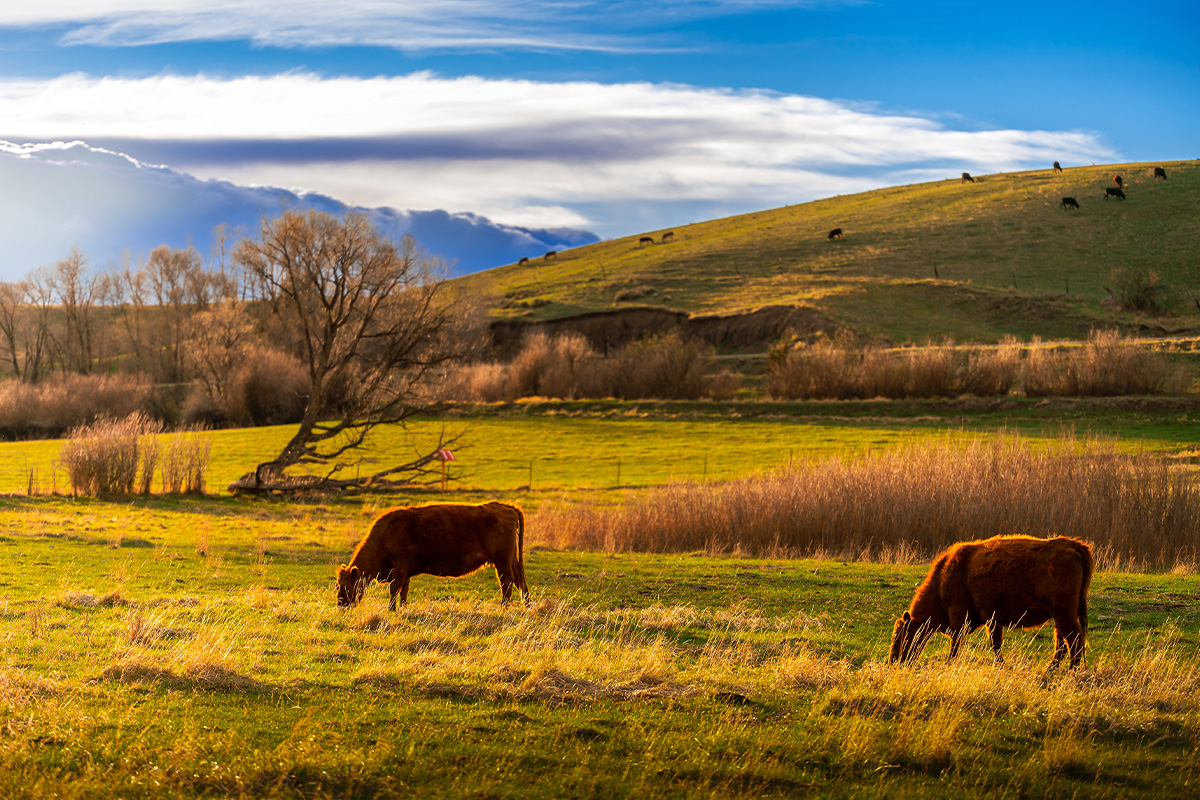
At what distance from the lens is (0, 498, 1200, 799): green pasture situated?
20.8 ft

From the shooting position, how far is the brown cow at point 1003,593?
8508mm

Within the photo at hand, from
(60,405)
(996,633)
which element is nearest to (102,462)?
(996,633)

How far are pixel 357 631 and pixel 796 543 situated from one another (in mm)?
14191

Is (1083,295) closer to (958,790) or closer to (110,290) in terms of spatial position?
(958,790)

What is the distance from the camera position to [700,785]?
6262 mm

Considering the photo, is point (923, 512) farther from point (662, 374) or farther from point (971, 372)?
point (662, 374)

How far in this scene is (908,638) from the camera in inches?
362

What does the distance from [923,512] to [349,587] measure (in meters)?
14.8

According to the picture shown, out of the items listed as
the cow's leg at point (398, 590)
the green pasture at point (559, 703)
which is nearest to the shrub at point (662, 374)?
the green pasture at point (559, 703)

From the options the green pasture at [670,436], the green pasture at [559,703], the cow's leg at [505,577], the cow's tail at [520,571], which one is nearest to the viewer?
the green pasture at [559,703]

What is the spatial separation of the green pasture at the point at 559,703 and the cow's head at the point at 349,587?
0.68 feet

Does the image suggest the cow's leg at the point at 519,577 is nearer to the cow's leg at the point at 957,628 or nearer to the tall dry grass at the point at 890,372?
the cow's leg at the point at 957,628

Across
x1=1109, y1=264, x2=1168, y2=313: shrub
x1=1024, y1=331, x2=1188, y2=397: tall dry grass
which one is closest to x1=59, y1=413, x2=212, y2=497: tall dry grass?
x1=1024, y1=331, x2=1188, y2=397: tall dry grass

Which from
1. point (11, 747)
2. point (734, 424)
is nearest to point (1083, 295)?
point (734, 424)
